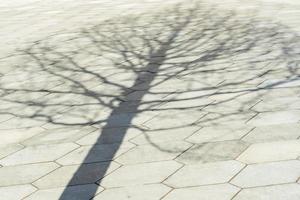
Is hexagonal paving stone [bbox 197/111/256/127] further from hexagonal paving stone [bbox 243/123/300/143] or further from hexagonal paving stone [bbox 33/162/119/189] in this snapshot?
hexagonal paving stone [bbox 33/162/119/189]

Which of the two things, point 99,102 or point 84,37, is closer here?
point 99,102

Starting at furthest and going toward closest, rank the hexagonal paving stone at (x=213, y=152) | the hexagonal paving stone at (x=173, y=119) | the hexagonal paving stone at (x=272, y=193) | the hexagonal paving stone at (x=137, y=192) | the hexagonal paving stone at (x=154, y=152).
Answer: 1. the hexagonal paving stone at (x=173, y=119)
2. the hexagonal paving stone at (x=154, y=152)
3. the hexagonal paving stone at (x=213, y=152)
4. the hexagonal paving stone at (x=137, y=192)
5. the hexagonal paving stone at (x=272, y=193)

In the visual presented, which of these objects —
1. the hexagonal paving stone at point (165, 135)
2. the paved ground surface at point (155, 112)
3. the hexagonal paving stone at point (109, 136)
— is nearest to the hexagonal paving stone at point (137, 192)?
the paved ground surface at point (155, 112)

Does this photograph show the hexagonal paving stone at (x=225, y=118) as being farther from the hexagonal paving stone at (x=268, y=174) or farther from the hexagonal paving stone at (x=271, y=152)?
the hexagonal paving stone at (x=268, y=174)

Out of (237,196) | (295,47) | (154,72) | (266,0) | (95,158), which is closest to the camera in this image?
(237,196)

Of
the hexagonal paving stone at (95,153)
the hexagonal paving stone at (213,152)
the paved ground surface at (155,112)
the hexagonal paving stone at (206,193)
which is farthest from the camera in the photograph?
the hexagonal paving stone at (95,153)

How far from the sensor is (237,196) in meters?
4.41

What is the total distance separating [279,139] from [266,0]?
35.2ft

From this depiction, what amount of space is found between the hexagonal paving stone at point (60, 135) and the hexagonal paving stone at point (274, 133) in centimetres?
202

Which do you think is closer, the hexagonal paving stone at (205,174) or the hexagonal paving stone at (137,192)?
the hexagonal paving stone at (137,192)

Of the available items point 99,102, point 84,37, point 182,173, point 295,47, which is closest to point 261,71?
point 295,47

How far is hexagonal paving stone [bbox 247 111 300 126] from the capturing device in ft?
19.6

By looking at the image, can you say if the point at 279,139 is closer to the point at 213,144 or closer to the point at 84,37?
the point at 213,144

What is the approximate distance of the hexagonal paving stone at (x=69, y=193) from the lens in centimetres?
469
